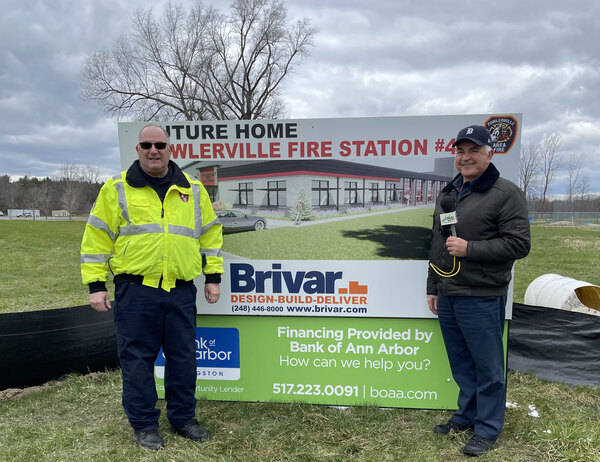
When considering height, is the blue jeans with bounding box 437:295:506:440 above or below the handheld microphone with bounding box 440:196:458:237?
below

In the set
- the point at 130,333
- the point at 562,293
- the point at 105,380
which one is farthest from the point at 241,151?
the point at 562,293

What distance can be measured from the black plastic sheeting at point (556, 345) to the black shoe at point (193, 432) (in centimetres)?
301

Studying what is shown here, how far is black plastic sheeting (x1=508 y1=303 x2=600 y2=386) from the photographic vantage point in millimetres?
3730

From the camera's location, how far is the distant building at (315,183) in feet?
10.5

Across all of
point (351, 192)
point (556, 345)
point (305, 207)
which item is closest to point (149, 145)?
point (305, 207)

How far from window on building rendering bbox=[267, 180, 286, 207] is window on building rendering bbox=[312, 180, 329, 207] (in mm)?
248

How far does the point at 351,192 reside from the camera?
3.28 m

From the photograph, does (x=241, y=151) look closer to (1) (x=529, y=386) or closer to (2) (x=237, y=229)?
(2) (x=237, y=229)

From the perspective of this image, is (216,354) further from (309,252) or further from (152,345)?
(309,252)

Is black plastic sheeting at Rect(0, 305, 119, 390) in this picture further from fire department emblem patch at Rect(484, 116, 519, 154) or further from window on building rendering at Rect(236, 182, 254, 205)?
fire department emblem patch at Rect(484, 116, 519, 154)

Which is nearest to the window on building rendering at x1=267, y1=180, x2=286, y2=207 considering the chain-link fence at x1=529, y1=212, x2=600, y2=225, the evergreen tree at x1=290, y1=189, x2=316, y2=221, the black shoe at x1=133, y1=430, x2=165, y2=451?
the evergreen tree at x1=290, y1=189, x2=316, y2=221

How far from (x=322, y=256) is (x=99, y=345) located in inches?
96.5

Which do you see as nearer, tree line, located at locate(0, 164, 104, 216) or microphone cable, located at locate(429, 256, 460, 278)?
microphone cable, located at locate(429, 256, 460, 278)

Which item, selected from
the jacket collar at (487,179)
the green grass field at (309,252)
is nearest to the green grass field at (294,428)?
the green grass field at (309,252)
